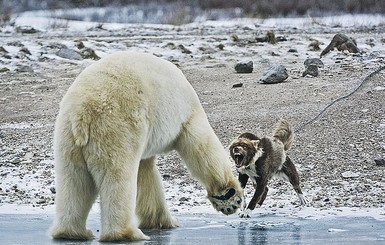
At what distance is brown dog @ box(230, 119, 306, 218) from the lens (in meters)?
8.23

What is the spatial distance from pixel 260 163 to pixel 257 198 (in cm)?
37

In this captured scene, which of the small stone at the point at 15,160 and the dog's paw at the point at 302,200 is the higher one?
the dog's paw at the point at 302,200

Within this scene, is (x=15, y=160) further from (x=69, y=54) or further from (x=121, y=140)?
(x=69, y=54)

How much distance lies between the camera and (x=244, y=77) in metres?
15.0

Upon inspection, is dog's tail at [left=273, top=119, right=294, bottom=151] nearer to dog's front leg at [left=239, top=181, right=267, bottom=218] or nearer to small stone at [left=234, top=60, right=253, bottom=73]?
dog's front leg at [left=239, top=181, right=267, bottom=218]

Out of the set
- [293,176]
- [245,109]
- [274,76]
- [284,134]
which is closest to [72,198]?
[293,176]

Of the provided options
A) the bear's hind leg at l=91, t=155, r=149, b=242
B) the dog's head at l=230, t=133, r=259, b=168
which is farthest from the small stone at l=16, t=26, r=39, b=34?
the bear's hind leg at l=91, t=155, r=149, b=242

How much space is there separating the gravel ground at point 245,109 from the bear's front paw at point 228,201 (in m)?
1.44

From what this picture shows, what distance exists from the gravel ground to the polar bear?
1.57m

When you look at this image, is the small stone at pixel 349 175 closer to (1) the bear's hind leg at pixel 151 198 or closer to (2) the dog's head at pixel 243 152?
(2) the dog's head at pixel 243 152

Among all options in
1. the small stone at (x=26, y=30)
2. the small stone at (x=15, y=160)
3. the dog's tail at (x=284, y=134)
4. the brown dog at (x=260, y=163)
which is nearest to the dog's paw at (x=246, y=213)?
the brown dog at (x=260, y=163)

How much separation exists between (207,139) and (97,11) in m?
29.5

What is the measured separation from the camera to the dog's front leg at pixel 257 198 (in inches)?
313

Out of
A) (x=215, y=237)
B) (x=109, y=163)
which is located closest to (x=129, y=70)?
(x=109, y=163)
